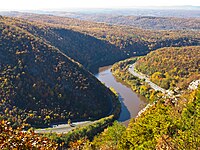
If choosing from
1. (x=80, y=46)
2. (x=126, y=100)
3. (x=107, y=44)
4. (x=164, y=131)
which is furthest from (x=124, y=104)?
(x=107, y=44)

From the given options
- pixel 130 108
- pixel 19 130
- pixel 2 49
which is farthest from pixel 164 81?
pixel 19 130

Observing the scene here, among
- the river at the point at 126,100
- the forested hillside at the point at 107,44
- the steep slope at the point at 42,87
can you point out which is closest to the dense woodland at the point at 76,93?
the steep slope at the point at 42,87

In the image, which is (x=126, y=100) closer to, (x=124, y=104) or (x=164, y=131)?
(x=124, y=104)

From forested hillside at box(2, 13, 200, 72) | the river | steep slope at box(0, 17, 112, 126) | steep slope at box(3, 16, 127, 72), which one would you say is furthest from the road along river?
forested hillside at box(2, 13, 200, 72)

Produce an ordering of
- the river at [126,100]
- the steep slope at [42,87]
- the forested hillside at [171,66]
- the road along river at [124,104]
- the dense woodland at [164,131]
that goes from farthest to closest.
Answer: the forested hillside at [171,66], the river at [126,100], the steep slope at [42,87], the road along river at [124,104], the dense woodland at [164,131]

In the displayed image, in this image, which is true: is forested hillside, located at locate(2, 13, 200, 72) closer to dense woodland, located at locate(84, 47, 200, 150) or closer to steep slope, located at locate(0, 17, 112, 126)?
steep slope, located at locate(0, 17, 112, 126)

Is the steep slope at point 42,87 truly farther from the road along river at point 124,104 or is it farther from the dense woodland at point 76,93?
the road along river at point 124,104

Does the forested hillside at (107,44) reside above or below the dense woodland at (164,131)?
below
